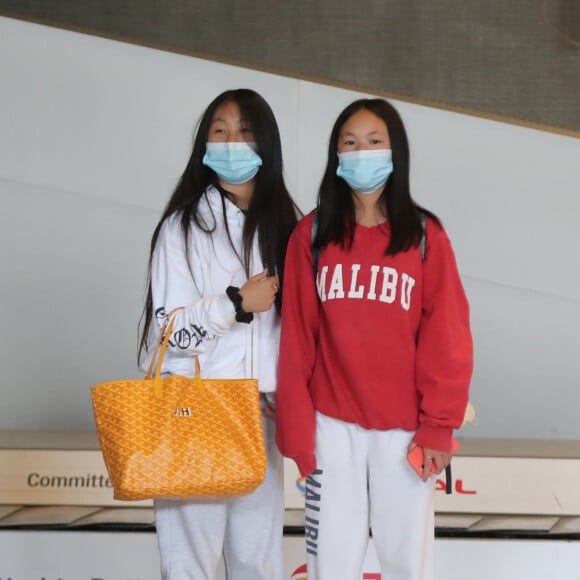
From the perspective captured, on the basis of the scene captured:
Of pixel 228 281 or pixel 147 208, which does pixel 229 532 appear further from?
pixel 147 208

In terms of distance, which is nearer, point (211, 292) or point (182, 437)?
point (182, 437)

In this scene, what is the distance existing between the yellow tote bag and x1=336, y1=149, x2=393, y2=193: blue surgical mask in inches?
18.0

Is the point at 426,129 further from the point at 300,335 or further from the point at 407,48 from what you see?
the point at 300,335

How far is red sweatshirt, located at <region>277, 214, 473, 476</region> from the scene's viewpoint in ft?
5.88

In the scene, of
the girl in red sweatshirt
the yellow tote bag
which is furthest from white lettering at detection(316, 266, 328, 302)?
the yellow tote bag

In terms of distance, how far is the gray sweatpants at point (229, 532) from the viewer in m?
1.88

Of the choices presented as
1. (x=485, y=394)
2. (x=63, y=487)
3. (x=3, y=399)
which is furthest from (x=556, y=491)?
(x=3, y=399)

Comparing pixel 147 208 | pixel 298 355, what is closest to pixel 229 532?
pixel 298 355

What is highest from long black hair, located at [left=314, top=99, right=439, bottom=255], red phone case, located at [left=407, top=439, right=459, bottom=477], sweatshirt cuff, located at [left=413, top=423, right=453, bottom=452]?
long black hair, located at [left=314, top=99, right=439, bottom=255]

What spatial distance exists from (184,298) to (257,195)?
0.96ft

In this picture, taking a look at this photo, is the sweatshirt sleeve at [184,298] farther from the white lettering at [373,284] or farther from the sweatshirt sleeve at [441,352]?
the sweatshirt sleeve at [441,352]

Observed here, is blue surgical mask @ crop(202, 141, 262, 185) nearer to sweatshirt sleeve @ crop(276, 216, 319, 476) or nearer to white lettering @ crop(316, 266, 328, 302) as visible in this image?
sweatshirt sleeve @ crop(276, 216, 319, 476)

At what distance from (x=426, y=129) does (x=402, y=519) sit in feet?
6.54

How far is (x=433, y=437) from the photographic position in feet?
5.84
